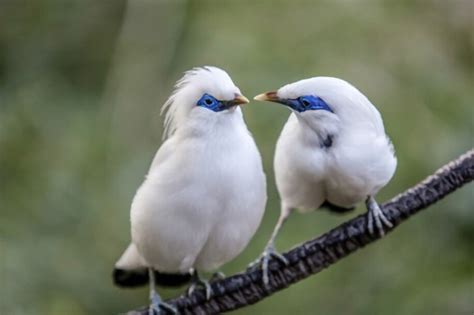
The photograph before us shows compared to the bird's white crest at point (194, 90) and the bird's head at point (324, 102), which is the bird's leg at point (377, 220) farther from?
the bird's white crest at point (194, 90)

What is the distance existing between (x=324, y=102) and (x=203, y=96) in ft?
0.47

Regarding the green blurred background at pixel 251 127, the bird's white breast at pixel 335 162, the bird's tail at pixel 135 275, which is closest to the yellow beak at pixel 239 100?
the bird's white breast at pixel 335 162

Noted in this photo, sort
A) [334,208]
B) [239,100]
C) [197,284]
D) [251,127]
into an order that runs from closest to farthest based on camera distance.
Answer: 1. [239,100]
2. [197,284]
3. [334,208]
4. [251,127]

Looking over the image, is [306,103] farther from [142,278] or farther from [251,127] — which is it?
[251,127]

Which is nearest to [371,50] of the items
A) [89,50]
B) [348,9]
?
[348,9]

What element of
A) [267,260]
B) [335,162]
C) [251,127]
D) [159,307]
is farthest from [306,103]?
[251,127]

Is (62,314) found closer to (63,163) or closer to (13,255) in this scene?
(13,255)

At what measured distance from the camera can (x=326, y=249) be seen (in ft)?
3.82

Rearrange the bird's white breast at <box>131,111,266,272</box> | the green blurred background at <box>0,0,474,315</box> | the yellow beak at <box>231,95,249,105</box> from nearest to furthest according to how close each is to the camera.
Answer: the yellow beak at <box>231,95,249,105</box>
the bird's white breast at <box>131,111,266,272</box>
the green blurred background at <box>0,0,474,315</box>

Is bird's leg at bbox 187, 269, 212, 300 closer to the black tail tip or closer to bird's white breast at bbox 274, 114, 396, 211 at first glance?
the black tail tip

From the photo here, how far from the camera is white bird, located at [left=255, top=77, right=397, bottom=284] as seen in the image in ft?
3.56

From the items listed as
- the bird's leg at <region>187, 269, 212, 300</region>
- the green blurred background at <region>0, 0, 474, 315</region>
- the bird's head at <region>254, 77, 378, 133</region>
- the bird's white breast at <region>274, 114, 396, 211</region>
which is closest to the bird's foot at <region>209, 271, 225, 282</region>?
the bird's leg at <region>187, 269, 212, 300</region>

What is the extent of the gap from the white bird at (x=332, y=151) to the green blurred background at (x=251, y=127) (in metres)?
0.58

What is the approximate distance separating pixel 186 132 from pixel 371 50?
1.15 metres
